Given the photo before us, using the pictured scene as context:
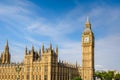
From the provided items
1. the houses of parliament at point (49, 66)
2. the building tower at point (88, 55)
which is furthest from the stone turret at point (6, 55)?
the building tower at point (88, 55)

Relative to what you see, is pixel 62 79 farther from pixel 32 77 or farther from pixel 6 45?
pixel 6 45

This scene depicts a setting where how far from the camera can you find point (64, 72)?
97.4 meters

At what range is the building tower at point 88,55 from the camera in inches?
4102

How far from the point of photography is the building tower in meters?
104

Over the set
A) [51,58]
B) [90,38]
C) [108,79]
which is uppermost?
[90,38]

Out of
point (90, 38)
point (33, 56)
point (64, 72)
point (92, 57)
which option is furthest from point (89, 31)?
point (33, 56)

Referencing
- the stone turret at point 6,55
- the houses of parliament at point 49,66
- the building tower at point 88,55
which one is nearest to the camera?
the houses of parliament at point 49,66

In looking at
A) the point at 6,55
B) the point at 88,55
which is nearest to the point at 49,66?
the point at 88,55

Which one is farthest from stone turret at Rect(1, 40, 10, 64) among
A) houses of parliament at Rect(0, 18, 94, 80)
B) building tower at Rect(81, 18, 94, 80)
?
building tower at Rect(81, 18, 94, 80)

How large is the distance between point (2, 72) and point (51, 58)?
2498cm

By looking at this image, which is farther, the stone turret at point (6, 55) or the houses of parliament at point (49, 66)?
the stone turret at point (6, 55)

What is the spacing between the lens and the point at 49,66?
282 feet

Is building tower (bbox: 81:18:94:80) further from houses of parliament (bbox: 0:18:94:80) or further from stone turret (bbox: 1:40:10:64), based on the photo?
stone turret (bbox: 1:40:10:64)

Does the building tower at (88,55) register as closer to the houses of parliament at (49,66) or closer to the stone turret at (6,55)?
the houses of parliament at (49,66)
